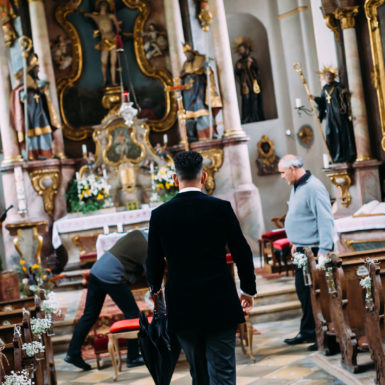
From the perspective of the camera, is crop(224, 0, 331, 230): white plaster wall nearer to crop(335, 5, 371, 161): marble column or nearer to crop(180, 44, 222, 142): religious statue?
crop(180, 44, 222, 142): religious statue

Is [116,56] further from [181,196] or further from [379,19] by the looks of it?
[181,196]

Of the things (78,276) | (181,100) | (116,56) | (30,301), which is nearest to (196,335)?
(30,301)

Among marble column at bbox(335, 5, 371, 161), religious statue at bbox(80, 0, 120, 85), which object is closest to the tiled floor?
marble column at bbox(335, 5, 371, 161)

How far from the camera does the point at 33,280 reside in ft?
30.8

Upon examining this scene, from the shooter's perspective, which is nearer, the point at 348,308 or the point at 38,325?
the point at 38,325

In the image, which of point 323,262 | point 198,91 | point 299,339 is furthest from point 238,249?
point 198,91

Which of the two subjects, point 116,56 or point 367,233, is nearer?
point 367,233

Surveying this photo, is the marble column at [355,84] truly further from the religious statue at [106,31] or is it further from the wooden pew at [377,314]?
the religious statue at [106,31]

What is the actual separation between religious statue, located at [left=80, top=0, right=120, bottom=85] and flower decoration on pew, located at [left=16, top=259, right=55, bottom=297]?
5365 mm

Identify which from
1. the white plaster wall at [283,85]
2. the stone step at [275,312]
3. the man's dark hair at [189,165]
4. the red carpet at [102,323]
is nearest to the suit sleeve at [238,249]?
the man's dark hair at [189,165]

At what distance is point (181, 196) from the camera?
3.62 meters

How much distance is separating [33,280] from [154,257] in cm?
610

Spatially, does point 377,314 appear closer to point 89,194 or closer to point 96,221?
point 96,221

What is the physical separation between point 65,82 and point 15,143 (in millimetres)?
1996
